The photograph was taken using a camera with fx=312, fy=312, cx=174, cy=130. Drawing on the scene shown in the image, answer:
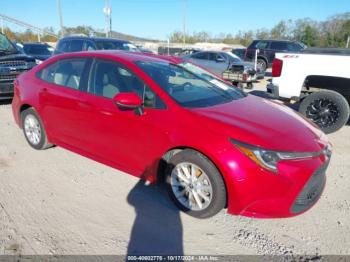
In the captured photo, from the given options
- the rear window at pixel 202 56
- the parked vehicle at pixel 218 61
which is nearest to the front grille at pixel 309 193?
the parked vehicle at pixel 218 61

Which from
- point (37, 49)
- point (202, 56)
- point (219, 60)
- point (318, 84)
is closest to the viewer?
point (318, 84)

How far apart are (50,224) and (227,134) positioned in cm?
191

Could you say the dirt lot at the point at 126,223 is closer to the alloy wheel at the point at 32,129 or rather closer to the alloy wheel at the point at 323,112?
the alloy wheel at the point at 32,129

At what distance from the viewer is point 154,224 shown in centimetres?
304

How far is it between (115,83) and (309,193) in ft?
7.92

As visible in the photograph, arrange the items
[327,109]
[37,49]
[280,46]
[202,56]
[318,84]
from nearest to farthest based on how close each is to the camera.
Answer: [327,109] < [318,84] < [202,56] < [37,49] < [280,46]

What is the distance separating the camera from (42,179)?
13.0 feet

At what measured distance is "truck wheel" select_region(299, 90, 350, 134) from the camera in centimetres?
569

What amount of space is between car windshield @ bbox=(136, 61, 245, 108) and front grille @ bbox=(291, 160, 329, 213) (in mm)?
1274

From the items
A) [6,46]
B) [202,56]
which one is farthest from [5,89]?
[202,56]

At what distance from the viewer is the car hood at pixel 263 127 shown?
285cm

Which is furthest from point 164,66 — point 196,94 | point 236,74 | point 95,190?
point 236,74

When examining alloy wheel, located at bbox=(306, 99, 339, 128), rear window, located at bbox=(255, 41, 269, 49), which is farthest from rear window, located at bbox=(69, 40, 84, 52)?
rear window, located at bbox=(255, 41, 269, 49)

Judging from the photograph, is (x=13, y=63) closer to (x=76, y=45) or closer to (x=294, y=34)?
(x=76, y=45)
